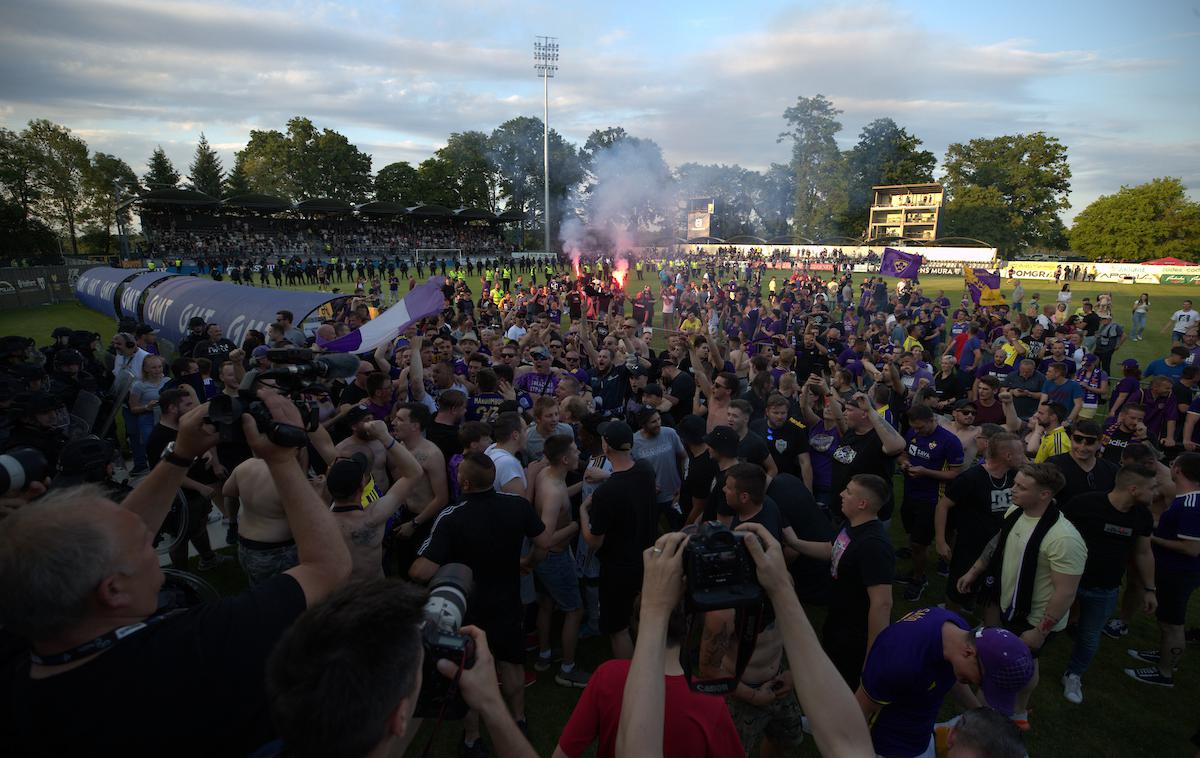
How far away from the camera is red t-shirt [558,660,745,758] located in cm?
185

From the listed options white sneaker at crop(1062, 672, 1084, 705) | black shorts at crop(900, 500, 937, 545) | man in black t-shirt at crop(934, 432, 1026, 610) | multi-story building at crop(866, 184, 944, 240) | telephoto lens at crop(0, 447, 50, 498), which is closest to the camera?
telephoto lens at crop(0, 447, 50, 498)

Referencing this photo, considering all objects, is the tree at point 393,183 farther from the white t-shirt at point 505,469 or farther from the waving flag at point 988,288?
the white t-shirt at point 505,469

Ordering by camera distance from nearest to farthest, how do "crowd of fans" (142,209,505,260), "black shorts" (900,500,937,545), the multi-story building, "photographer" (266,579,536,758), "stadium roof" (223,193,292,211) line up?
"photographer" (266,579,536,758)
"black shorts" (900,500,937,545)
"stadium roof" (223,193,292,211)
"crowd of fans" (142,209,505,260)
the multi-story building

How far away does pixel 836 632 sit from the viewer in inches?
133

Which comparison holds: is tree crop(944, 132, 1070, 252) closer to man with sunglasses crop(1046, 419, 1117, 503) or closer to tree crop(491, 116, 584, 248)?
tree crop(491, 116, 584, 248)

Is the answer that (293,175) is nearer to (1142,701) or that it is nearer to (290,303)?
(290,303)

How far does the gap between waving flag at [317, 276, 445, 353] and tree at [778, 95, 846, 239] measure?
72.9 m

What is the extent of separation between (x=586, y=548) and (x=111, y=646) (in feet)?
11.4

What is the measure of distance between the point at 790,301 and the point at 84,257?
50.6 meters

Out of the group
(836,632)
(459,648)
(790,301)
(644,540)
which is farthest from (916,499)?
(790,301)

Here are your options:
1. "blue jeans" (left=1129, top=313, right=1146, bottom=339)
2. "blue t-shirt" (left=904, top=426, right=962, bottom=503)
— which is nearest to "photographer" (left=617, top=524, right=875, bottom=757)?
"blue t-shirt" (left=904, top=426, right=962, bottom=503)

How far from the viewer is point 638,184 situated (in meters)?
37.8

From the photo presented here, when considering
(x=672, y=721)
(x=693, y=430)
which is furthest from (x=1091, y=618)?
(x=672, y=721)

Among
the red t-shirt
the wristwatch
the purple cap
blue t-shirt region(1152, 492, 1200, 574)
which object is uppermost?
the wristwatch
